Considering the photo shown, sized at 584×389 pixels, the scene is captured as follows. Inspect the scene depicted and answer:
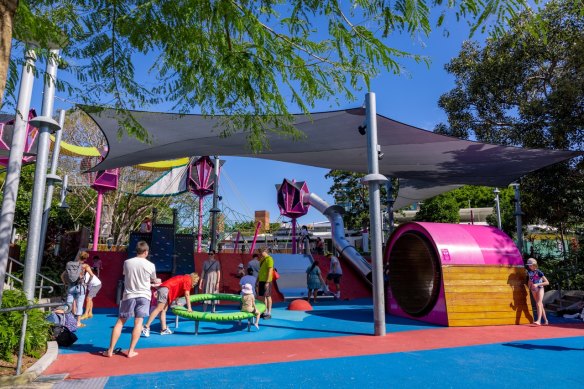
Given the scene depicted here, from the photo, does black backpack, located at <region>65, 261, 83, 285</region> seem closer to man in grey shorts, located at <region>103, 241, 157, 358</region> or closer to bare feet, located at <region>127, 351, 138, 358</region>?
man in grey shorts, located at <region>103, 241, 157, 358</region>

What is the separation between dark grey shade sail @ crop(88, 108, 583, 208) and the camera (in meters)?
8.91

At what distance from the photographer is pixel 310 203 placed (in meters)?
24.4

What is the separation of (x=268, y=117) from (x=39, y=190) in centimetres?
395

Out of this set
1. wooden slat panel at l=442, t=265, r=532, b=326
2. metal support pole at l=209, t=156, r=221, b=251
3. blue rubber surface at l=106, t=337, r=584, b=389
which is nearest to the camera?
blue rubber surface at l=106, t=337, r=584, b=389

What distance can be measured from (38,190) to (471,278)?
864 cm

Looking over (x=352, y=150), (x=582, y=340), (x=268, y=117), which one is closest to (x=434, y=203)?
(x=352, y=150)

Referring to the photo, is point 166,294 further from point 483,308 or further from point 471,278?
point 483,308

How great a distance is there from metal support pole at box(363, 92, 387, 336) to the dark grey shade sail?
40cm

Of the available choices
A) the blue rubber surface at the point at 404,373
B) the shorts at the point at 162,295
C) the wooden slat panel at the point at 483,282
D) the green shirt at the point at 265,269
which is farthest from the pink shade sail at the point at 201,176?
the blue rubber surface at the point at 404,373

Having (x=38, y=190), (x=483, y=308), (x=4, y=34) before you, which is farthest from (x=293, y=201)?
(x=4, y=34)

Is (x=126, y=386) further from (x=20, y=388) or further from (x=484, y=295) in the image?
(x=484, y=295)

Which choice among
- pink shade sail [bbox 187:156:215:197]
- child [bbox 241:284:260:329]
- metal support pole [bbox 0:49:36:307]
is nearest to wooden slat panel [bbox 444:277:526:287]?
child [bbox 241:284:260:329]

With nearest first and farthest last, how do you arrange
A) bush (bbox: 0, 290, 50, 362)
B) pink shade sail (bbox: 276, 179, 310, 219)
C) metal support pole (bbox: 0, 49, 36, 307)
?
1. bush (bbox: 0, 290, 50, 362)
2. metal support pole (bbox: 0, 49, 36, 307)
3. pink shade sail (bbox: 276, 179, 310, 219)

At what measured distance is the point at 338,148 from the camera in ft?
36.2
